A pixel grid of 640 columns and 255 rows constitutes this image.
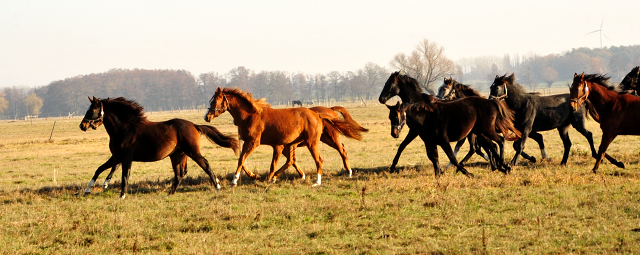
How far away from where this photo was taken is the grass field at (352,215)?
19.2 ft

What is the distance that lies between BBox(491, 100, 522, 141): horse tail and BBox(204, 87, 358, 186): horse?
359 centimetres

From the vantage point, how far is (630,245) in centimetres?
531

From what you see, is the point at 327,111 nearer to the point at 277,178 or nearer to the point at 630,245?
the point at 277,178

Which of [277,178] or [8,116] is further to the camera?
[8,116]

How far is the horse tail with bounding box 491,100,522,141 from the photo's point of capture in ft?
35.1

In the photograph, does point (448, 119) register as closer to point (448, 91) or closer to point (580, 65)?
point (448, 91)

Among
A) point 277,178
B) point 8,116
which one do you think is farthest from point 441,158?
point 8,116

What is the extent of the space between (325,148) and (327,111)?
9.79m

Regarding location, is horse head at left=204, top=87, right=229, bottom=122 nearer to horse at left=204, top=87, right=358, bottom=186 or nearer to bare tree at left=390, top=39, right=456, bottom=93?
horse at left=204, top=87, right=358, bottom=186

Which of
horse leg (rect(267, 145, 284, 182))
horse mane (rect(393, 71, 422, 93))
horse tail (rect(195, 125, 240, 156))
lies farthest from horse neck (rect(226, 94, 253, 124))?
horse mane (rect(393, 71, 422, 93))

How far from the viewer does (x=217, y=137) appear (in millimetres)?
10508

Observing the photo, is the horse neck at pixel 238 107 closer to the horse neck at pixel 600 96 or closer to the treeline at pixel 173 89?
the horse neck at pixel 600 96

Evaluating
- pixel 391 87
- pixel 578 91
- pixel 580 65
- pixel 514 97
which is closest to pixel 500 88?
pixel 514 97

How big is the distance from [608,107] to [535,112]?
2048mm
